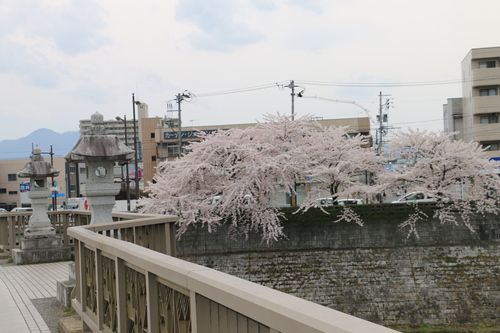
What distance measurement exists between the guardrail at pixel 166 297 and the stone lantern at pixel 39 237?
7.12 metres

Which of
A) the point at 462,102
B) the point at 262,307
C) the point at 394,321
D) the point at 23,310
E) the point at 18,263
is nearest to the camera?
the point at 262,307

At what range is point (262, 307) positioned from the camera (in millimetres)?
1966

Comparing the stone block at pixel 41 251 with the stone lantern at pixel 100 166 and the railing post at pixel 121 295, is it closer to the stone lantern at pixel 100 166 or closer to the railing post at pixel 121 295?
the stone lantern at pixel 100 166

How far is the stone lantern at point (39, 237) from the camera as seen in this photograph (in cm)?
1271

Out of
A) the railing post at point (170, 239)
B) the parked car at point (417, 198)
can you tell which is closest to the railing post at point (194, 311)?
the railing post at point (170, 239)

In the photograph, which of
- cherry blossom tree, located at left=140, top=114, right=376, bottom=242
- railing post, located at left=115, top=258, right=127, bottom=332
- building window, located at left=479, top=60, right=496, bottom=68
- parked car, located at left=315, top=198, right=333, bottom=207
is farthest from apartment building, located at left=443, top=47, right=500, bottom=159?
railing post, located at left=115, top=258, right=127, bottom=332

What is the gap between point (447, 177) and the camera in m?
24.2

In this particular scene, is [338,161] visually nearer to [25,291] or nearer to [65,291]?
[25,291]

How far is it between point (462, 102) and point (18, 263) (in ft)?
133

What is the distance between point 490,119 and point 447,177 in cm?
2058

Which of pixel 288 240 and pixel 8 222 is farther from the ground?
pixel 8 222

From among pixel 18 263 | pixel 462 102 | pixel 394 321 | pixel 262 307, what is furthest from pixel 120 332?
pixel 462 102

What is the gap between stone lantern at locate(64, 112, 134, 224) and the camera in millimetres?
7766

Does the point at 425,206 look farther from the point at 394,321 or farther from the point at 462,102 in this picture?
the point at 462,102
